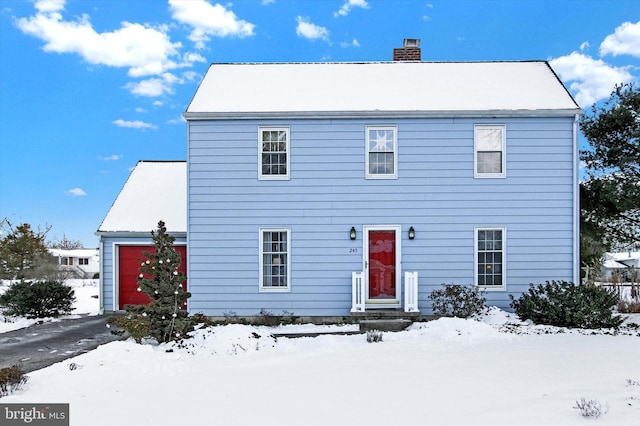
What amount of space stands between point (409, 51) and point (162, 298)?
436 inches

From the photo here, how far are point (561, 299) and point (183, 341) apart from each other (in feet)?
27.5

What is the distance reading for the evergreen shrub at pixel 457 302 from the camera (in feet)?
36.2

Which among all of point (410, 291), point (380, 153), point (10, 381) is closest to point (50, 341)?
point (10, 381)

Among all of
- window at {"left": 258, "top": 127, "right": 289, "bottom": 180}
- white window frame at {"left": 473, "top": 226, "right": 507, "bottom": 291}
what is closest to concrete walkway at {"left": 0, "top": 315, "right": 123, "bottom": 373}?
window at {"left": 258, "top": 127, "right": 289, "bottom": 180}

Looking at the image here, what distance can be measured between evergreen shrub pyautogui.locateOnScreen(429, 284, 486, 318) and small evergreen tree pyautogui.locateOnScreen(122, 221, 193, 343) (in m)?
5.89

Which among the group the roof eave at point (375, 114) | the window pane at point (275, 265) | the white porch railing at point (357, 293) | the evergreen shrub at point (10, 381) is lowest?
the evergreen shrub at point (10, 381)

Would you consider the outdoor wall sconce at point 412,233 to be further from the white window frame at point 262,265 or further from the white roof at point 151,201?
the white roof at point 151,201

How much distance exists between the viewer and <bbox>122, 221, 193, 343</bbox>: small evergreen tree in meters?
8.91

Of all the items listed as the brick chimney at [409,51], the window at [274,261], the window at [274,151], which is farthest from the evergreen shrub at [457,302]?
the brick chimney at [409,51]

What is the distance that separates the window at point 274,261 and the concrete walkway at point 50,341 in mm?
3664

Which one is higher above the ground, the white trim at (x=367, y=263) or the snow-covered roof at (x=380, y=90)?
the snow-covered roof at (x=380, y=90)

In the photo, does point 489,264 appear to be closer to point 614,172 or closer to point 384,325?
point 384,325

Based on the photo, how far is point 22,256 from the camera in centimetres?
2384

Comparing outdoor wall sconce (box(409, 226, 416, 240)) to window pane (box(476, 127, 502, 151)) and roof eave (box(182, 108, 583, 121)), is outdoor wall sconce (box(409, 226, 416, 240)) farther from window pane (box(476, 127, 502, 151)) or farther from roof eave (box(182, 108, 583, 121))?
roof eave (box(182, 108, 583, 121))
